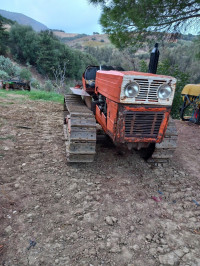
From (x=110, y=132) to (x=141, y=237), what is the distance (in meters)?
1.46

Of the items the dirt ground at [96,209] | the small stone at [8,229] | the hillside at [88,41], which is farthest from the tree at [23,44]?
the small stone at [8,229]

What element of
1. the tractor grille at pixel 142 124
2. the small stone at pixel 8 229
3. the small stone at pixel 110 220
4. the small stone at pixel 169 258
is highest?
the tractor grille at pixel 142 124

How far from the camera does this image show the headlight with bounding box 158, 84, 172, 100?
2.81 m

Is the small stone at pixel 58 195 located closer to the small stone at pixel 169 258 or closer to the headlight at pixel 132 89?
the small stone at pixel 169 258

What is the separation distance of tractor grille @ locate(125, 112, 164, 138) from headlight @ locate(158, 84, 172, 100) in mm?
242

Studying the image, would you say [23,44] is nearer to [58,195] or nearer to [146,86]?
[146,86]

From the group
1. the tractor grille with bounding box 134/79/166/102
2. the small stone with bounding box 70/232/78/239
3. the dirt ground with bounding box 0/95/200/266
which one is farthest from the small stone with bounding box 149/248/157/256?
the tractor grille with bounding box 134/79/166/102

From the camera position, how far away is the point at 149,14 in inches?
214

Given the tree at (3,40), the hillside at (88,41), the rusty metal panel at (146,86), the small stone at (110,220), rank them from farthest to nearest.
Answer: the hillside at (88,41) → the tree at (3,40) → the rusty metal panel at (146,86) → the small stone at (110,220)

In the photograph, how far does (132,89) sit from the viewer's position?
272 centimetres

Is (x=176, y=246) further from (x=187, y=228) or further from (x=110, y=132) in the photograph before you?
(x=110, y=132)

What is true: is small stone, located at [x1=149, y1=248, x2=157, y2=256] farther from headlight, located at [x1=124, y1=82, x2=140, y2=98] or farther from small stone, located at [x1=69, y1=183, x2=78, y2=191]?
headlight, located at [x1=124, y1=82, x2=140, y2=98]

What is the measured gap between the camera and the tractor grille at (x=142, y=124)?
9.49 feet

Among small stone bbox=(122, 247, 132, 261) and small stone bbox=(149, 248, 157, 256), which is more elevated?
small stone bbox=(122, 247, 132, 261)
